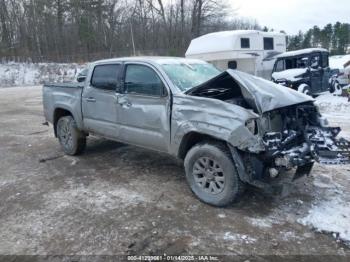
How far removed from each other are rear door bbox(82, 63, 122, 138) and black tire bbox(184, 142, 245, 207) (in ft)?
5.47

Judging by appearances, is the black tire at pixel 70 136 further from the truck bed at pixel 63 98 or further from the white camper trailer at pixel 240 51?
the white camper trailer at pixel 240 51

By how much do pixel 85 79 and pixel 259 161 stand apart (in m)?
3.61

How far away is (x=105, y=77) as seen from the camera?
5719mm

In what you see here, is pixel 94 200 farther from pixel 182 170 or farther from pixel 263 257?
pixel 263 257

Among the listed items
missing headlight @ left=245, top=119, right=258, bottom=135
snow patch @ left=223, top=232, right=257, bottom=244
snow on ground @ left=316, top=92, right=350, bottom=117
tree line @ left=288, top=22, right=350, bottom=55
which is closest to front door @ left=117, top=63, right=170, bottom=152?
missing headlight @ left=245, top=119, right=258, bottom=135

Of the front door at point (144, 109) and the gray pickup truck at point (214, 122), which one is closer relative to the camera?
the gray pickup truck at point (214, 122)


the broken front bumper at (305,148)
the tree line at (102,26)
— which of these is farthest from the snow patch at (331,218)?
the tree line at (102,26)

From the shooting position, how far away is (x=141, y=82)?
509 centimetres

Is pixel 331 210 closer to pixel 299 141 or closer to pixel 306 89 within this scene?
pixel 299 141

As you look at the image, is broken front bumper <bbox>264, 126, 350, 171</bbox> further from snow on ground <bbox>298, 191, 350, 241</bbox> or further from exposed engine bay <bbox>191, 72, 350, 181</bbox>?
snow on ground <bbox>298, 191, 350, 241</bbox>

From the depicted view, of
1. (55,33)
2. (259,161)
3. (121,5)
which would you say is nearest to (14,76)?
(55,33)

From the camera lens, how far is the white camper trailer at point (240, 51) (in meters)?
16.1

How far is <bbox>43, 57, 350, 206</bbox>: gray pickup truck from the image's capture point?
3.94m

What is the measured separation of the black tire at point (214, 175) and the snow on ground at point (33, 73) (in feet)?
80.8
